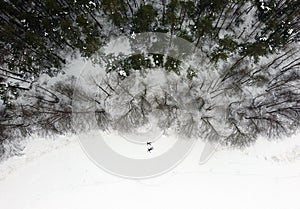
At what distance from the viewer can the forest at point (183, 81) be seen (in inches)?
1142

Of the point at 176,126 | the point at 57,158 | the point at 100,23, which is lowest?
the point at 57,158

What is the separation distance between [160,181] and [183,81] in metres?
8.96

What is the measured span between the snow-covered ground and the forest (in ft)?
5.14

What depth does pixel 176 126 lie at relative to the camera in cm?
3003

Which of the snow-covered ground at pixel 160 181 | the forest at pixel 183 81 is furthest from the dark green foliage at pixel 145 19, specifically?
the snow-covered ground at pixel 160 181

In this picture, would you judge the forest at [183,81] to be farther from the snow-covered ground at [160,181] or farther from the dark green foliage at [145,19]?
the snow-covered ground at [160,181]

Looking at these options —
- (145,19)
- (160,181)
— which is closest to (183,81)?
(145,19)

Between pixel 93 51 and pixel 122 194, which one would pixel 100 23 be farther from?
pixel 122 194

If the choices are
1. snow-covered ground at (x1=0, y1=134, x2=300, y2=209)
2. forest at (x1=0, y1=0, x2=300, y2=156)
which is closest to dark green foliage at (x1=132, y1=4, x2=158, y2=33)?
forest at (x1=0, y1=0, x2=300, y2=156)

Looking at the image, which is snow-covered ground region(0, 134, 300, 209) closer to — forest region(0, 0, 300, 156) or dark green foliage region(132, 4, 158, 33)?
forest region(0, 0, 300, 156)

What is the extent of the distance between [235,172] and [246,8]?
14.3m

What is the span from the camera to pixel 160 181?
98.2 ft

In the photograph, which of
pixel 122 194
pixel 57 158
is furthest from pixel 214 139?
pixel 57 158

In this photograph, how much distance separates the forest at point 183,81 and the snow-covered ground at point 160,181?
1567 millimetres
